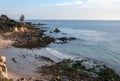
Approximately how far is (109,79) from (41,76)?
7.81m

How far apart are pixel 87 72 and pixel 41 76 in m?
6.32

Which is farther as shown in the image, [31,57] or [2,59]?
[31,57]

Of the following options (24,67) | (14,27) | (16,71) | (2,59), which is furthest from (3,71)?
(14,27)

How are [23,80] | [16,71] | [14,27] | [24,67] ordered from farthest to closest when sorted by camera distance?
[14,27]
[24,67]
[16,71]
[23,80]

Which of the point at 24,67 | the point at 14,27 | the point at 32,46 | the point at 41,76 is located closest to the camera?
the point at 41,76

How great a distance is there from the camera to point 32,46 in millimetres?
48406

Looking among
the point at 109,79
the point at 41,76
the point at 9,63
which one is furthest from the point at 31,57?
the point at 109,79

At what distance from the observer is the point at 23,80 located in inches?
912

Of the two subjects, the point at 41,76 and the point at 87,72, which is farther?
the point at 87,72

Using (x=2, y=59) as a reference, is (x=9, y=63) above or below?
below

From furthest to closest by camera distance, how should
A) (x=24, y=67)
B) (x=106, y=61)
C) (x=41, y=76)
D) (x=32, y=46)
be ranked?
(x=32, y=46) → (x=106, y=61) → (x=24, y=67) → (x=41, y=76)

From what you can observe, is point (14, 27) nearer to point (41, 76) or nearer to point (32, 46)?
point (32, 46)

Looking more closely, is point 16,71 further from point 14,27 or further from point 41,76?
point 14,27

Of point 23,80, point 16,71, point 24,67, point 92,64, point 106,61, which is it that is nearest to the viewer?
point 23,80
